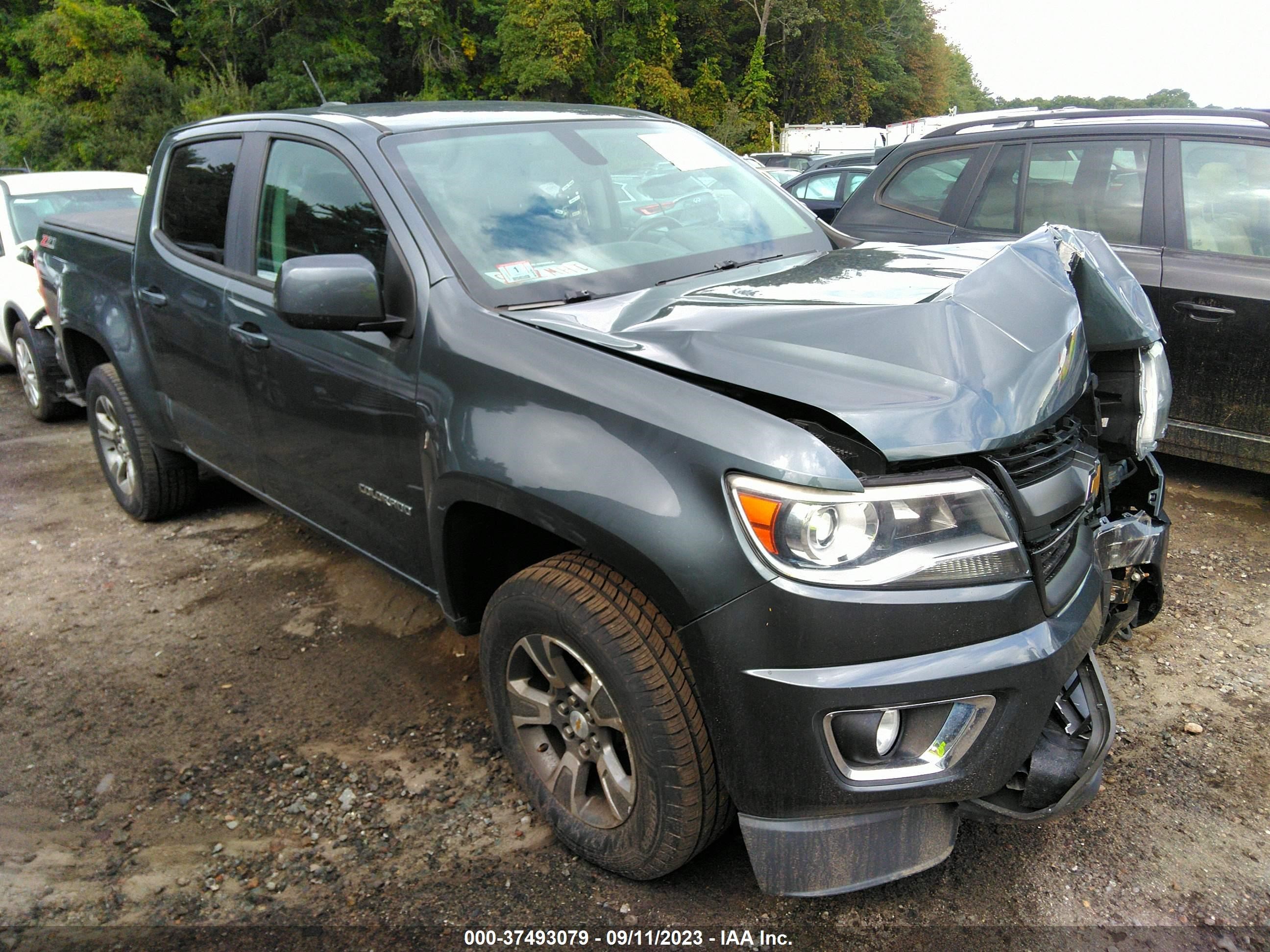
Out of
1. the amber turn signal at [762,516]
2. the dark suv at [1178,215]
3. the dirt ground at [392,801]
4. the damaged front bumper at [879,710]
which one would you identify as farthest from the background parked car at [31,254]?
the damaged front bumper at [879,710]

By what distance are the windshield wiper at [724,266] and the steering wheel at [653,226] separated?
21 centimetres

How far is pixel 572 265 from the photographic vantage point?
2713mm

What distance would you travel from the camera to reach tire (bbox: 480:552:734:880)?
2004 millimetres

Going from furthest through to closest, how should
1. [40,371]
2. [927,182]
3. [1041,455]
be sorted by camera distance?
1. [40,371]
2. [927,182]
3. [1041,455]

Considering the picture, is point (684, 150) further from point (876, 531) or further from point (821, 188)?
point (821, 188)

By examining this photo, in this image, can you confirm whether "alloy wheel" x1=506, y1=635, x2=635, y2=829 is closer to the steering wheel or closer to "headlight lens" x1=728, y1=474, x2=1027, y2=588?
"headlight lens" x1=728, y1=474, x2=1027, y2=588

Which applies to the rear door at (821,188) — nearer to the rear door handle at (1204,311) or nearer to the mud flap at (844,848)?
the rear door handle at (1204,311)

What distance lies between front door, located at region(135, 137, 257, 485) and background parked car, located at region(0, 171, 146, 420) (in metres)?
2.35

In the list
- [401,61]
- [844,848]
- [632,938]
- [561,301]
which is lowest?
[632,938]

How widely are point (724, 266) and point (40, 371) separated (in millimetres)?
5606

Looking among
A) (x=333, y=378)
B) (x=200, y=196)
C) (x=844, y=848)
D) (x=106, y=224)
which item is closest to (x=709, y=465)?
(x=844, y=848)

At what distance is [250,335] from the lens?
→ 3.22m

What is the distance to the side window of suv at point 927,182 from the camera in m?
5.21

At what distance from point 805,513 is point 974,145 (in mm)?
4098
